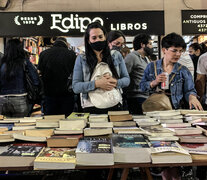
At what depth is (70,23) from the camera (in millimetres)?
4328

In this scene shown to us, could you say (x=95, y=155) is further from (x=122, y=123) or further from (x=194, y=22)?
(x=194, y=22)

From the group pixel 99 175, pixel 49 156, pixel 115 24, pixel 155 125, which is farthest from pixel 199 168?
pixel 115 24

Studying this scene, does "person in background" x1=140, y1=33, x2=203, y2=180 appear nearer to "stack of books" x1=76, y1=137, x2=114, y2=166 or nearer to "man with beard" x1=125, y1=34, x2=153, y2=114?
"man with beard" x1=125, y1=34, x2=153, y2=114

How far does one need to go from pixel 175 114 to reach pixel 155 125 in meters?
0.28

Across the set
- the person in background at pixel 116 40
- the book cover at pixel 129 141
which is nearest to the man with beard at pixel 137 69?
the person in background at pixel 116 40

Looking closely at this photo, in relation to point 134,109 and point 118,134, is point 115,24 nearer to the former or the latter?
point 134,109

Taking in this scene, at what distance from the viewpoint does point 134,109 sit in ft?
9.80

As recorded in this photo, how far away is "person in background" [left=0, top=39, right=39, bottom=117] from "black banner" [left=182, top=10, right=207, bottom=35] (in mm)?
3055

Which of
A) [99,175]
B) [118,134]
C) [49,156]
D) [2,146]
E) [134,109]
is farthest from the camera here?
[134,109]

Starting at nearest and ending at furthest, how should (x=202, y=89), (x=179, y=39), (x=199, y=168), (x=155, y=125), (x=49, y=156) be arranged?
1. (x=49, y=156)
2. (x=155, y=125)
3. (x=199, y=168)
4. (x=179, y=39)
5. (x=202, y=89)

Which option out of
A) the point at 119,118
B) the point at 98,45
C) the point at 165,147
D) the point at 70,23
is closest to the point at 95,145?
the point at 165,147

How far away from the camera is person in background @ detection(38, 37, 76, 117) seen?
303cm

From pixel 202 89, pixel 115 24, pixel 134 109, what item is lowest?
pixel 134 109

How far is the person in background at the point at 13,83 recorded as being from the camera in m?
2.57
